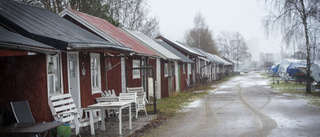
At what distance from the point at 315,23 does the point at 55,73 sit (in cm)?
1437

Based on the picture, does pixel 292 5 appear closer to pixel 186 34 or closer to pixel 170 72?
pixel 170 72

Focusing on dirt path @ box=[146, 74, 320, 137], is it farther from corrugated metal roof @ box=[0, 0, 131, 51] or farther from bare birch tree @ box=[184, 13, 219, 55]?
bare birch tree @ box=[184, 13, 219, 55]

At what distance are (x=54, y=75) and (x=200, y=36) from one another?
57.1 metres

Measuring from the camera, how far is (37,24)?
837 centimetres

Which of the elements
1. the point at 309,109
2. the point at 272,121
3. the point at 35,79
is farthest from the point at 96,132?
the point at 309,109

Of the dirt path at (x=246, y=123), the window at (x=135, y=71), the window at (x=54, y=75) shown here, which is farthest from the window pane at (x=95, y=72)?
the window at (x=135, y=71)

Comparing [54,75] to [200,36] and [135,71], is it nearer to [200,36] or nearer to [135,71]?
[135,71]

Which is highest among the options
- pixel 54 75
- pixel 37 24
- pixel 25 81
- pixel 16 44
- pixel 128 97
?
pixel 37 24

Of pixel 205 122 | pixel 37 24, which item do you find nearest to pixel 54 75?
pixel 37 24

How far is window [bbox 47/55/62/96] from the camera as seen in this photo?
863 centimetres

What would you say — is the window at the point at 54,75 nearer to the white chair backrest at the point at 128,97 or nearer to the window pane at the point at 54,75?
the window pane at the point at 54,75

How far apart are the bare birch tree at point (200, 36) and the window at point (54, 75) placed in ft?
164

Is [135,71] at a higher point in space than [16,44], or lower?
lower

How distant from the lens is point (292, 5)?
18766mm
